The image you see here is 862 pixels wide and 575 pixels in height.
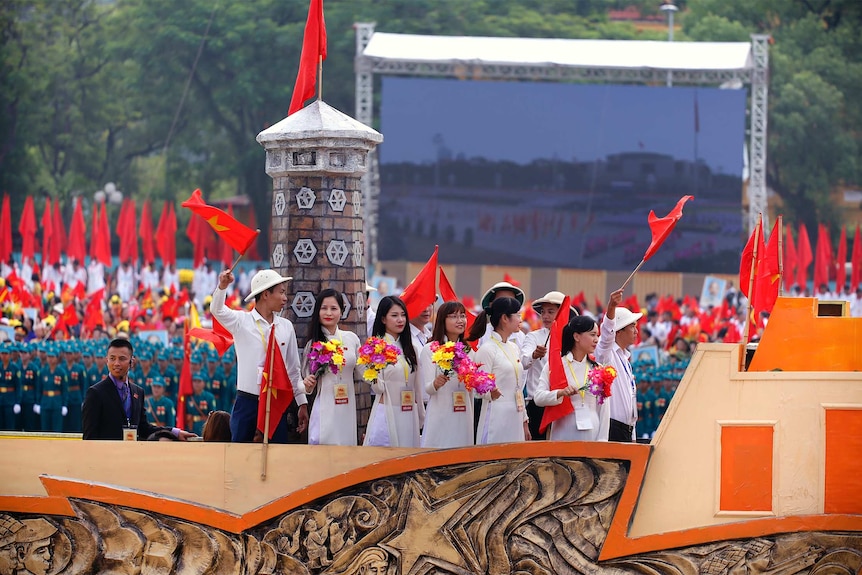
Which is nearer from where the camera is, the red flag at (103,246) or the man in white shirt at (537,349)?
the man in white shirt at (537,349)

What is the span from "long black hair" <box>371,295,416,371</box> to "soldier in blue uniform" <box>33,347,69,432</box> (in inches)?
307

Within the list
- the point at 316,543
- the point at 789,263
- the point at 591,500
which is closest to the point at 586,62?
the point at 789,263

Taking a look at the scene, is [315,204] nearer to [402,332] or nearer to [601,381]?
[402,332]

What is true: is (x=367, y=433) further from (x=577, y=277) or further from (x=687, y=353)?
(x=577, y=277)

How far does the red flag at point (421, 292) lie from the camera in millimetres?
9516

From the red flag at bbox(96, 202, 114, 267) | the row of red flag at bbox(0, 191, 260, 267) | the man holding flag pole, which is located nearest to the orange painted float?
the man holding flag pole

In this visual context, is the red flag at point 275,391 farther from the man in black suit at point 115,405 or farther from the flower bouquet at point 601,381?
the flower bouquet at point 601,381

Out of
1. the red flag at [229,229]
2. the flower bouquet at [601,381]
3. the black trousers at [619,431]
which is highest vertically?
the red flag at [229,229]

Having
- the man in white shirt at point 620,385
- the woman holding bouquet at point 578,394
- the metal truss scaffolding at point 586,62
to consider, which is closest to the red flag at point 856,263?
the metal truss scaffolding at point 586,62

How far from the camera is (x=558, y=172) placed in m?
31.7

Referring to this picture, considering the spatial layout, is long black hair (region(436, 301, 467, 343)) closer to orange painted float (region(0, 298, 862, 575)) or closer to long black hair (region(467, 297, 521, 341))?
long black hair (region(467, 297, 521, 341))

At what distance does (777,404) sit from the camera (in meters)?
7.43

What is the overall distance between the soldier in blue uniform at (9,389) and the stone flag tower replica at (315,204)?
7168 mm

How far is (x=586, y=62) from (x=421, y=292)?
61.4 ft
